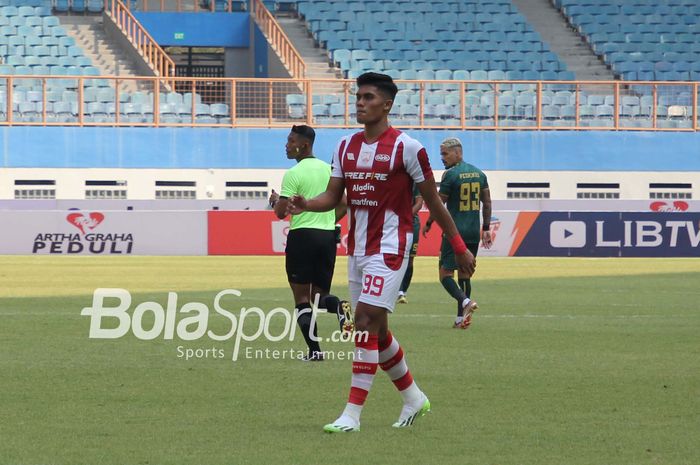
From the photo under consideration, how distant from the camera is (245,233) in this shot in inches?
1222

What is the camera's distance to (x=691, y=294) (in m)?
20.1

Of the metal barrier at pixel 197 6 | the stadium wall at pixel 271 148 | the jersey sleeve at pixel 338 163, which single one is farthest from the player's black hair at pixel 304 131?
the metal barrier at pixel 197 6

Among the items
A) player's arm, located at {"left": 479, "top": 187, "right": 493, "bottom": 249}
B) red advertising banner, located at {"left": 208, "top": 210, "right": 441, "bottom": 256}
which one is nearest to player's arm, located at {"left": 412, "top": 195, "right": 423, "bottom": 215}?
player's arm, located at {"left": 479, "top": 187, "right": 493, "bottom": 249}

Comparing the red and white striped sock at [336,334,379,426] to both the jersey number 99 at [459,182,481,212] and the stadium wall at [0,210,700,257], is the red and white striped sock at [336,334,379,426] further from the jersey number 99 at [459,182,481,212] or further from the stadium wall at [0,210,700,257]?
the stadium wall at [0,210,700,257]

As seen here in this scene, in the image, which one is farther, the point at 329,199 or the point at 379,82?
the point at 329,199

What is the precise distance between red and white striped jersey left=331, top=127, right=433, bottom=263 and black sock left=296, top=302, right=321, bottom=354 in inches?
127

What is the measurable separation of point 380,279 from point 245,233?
23109mm

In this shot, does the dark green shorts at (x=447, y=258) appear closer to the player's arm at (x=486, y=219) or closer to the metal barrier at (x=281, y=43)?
the player's arm at (x=486, y=219)

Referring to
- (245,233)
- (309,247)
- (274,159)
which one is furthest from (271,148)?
(309,247)

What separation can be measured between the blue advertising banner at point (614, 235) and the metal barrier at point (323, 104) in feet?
19.5

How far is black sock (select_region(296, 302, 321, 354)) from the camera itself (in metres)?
11.4

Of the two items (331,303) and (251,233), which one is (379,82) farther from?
(251,233)

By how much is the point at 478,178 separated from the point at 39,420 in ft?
25.7

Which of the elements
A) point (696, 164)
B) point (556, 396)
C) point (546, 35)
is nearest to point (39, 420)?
point (556, 396)
